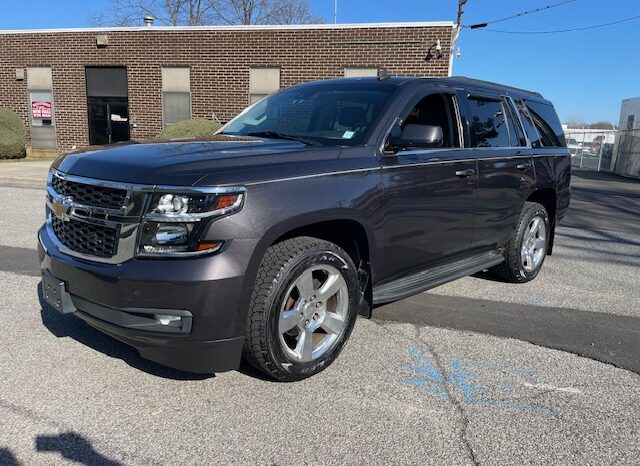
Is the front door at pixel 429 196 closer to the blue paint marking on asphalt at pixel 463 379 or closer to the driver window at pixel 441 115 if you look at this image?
the driver window at pixel 441 115

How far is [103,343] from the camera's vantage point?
12.3ft

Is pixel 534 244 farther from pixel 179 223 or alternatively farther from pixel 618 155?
pixel 618 155

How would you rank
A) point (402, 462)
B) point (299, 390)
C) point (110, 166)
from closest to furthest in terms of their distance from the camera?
point (402, 462) < point (110, 166) < point (299, 390)

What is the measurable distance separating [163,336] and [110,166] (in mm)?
982

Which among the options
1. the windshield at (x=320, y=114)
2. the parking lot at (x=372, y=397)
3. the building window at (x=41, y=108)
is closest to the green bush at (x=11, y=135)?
the building window at (x=41, y=108)

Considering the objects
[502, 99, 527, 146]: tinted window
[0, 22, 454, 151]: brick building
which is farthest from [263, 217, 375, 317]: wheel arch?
[0, 22, 454, 151]: brick building

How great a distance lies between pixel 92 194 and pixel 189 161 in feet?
1.95

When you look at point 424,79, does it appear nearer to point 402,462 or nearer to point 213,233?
point 213,233

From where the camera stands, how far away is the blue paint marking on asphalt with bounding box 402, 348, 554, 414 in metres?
3.12

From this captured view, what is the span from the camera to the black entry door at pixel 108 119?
18453 millimetres

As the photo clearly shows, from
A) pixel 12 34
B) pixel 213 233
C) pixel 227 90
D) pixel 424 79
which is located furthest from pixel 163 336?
pixel 12 34

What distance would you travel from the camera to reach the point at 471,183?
441 centimetres

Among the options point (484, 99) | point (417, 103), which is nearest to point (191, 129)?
point (484, 99)

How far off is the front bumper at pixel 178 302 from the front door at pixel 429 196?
1.28m
